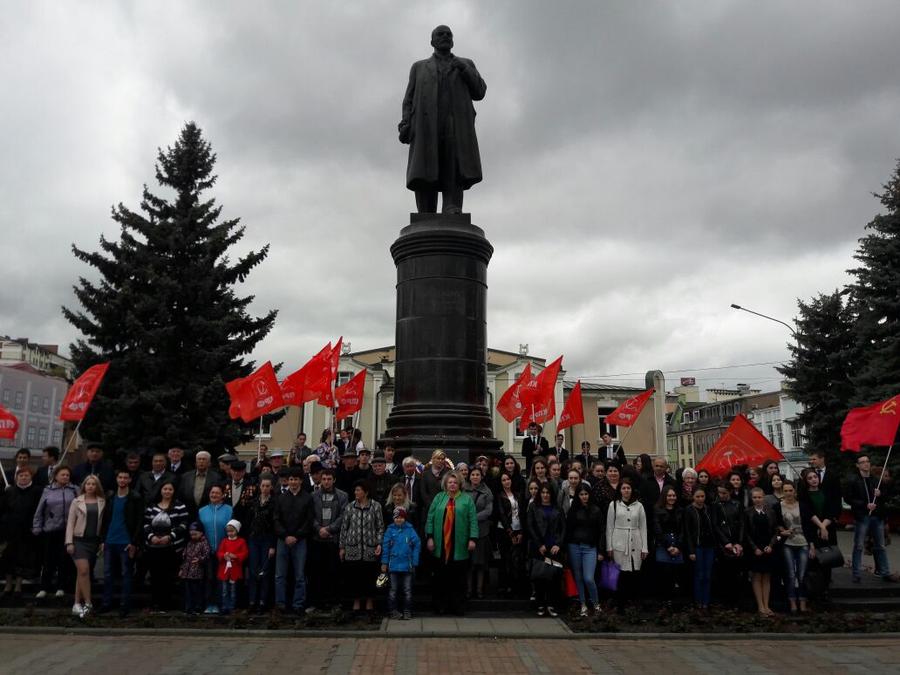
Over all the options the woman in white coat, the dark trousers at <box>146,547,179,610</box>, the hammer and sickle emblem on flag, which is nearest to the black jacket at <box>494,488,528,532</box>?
the woman in white coat

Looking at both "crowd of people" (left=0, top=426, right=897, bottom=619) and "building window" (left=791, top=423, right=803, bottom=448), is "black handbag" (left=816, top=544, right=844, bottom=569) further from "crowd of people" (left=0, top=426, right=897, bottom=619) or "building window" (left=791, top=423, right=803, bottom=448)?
"building window" (left=791, top=423, right=803, bottom=448)

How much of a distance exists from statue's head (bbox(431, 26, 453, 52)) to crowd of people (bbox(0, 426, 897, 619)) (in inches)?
316

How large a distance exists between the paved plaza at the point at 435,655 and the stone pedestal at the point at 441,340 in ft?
13.8

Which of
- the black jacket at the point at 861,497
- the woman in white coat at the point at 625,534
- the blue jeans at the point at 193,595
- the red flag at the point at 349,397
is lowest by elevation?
the blue jeans at the point at 193,595

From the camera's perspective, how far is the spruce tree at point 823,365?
24578mm

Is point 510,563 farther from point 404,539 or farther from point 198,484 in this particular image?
point 198,484

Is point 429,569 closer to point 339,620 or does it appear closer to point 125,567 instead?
point 339,620

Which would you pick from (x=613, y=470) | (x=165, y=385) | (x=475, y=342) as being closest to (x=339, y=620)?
(x=613, y=470)

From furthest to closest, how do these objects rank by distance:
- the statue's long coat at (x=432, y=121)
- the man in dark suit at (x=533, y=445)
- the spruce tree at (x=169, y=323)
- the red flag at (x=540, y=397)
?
the spruce tree at (x=169, y=323), the red flag at (x=540, y=397), the man in dark suit at (x=533, y=445), the statue's long coat at (x=432, y=121)

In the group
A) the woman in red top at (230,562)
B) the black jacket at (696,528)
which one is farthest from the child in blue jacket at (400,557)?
the black jacket at (696,528)

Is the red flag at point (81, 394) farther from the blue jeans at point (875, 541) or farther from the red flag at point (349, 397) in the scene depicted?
the blue jeans at point (875, 541)

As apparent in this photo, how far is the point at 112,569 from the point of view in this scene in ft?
29.4

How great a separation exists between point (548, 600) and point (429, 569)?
62.5 inches

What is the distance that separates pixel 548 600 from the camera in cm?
891
